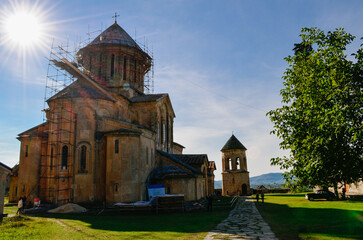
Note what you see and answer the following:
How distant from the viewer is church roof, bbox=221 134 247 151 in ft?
138

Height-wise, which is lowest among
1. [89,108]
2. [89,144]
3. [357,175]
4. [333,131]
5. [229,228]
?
[229,228]

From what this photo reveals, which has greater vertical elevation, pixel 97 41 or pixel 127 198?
pixel 97 41

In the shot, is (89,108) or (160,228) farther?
(89,108)

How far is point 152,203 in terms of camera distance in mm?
15539

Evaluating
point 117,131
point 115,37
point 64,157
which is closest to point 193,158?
point 117,131

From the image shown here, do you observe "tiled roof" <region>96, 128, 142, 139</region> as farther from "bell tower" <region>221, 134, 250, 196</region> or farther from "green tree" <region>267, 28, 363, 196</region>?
"bell tower" <region>221, 134, 250, 196</region>

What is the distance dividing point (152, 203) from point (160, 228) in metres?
5.55

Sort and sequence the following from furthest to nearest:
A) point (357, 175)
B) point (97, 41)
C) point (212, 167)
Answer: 1. point (212, 167)
2. point (97, 41)
3. point (357, 175)

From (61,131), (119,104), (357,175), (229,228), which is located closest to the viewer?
(357,175)

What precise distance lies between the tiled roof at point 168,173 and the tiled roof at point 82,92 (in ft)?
24.4

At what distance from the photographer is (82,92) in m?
20.8

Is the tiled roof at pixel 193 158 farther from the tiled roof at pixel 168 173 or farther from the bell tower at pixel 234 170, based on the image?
the bell tower at pixel 234 170

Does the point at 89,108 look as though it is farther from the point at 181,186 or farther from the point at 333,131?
the point at 333,131

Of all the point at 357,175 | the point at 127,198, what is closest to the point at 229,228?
the point at 357,175
